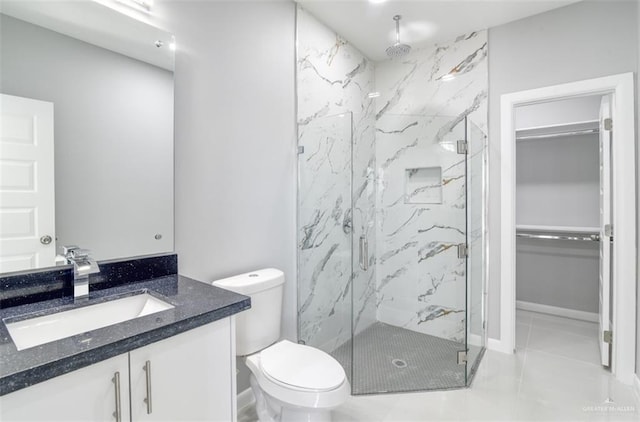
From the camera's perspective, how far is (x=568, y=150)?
3354mm

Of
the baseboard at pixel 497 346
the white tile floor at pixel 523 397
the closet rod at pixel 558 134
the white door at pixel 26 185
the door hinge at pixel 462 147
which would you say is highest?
the closet rod at pixel 558 134

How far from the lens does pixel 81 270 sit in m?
1.20

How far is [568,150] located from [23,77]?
4.33 meters

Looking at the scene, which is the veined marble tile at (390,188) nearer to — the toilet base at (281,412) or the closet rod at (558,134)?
the toilet base at (281,412)

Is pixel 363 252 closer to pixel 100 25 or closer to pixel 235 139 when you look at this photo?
pixel 235 139

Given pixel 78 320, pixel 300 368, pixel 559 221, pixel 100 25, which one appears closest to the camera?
pixel 78 320

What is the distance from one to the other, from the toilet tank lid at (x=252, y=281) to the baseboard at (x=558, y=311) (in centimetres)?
322

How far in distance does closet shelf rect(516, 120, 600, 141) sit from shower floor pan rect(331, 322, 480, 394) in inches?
91.6

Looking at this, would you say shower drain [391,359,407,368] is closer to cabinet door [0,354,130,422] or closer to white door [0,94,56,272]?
cabinet door [0,354,130,422]

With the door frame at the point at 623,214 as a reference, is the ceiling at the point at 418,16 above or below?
above

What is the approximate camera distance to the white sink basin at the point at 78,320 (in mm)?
1003

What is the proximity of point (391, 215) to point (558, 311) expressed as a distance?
2.28 m

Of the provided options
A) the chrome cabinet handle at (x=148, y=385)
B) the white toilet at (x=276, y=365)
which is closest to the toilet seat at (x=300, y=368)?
the white toilet at (x=276, y=365)

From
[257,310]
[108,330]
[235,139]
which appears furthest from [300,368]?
[235,139]
